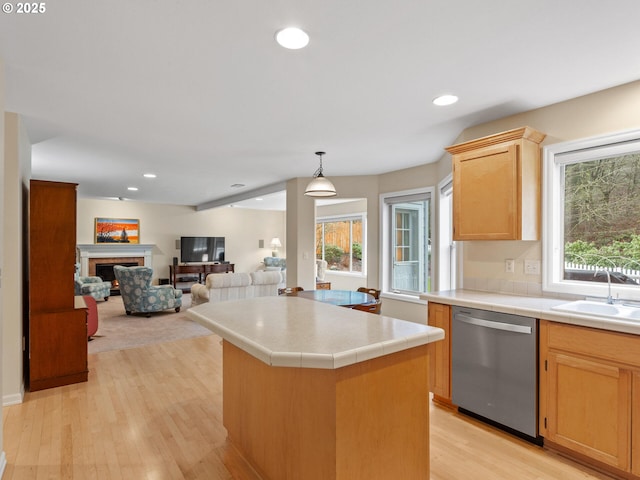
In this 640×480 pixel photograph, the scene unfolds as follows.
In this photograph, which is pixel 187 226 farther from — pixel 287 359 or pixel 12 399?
pixel 287 359

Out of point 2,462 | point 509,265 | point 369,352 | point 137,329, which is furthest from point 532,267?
point 137,329

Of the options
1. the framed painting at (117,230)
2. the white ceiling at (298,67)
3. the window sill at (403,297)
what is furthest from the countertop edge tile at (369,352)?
the framed painting at (117,230)

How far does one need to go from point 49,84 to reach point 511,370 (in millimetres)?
3600

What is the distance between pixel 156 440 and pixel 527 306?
263 centimetres

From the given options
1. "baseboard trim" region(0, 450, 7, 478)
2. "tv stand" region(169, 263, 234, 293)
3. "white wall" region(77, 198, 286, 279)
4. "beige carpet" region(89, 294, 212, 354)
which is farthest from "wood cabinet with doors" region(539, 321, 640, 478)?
"white wall" region(77, 198, 286, 279)

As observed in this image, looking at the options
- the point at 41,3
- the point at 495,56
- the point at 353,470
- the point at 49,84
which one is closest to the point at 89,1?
the point at 41,3

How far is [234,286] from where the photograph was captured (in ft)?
20.5

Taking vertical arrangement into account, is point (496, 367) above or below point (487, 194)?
below

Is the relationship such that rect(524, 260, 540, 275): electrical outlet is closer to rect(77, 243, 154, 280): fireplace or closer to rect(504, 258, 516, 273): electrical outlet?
rect(504, 258, 516, 273): electrical outlet

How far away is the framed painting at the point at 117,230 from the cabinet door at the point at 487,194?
872cm

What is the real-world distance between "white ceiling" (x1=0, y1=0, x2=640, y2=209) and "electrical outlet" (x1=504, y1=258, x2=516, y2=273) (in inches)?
46.6

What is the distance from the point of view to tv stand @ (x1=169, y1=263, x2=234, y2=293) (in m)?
9.56

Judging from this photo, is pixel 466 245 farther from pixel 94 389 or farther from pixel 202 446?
pixel 94 389

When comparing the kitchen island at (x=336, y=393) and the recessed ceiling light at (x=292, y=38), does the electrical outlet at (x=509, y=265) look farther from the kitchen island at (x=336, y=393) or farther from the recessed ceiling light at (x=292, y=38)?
the recessed ceiling light at (x=292, y=38)
